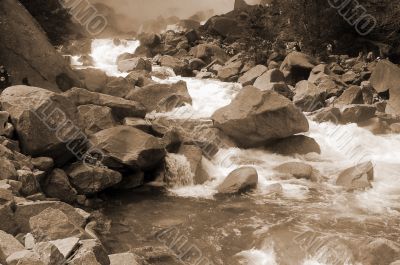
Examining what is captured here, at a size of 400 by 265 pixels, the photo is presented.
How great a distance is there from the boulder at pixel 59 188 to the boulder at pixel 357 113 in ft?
34.6

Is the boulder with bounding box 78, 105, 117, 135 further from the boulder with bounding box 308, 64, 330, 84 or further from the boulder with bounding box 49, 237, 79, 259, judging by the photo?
the boulder with bounding box 308, 64, 330, 84

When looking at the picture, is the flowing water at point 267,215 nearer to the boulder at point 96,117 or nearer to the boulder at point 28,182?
the boulder at point 28,182

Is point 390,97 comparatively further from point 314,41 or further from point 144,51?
point 144,51

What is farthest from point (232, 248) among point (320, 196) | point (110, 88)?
point (110, 88)

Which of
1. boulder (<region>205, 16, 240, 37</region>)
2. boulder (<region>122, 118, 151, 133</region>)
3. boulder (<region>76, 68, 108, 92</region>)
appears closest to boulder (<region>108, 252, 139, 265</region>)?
boulder (<region>122, 118, 151, 133</region>)

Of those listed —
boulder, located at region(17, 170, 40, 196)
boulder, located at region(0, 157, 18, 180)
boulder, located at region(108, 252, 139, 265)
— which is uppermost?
boulder, located at region(0, 157, 18, 180)

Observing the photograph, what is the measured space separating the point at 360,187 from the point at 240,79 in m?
11.9

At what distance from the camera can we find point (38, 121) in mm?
10375

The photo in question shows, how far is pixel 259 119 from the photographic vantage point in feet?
45.9

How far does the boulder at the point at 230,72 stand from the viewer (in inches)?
937

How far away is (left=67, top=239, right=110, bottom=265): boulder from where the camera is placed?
18.5 feet

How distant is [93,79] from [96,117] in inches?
225

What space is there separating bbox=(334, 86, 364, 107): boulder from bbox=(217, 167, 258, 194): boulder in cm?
736

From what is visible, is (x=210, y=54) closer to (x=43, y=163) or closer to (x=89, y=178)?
(x=89, y=178)
